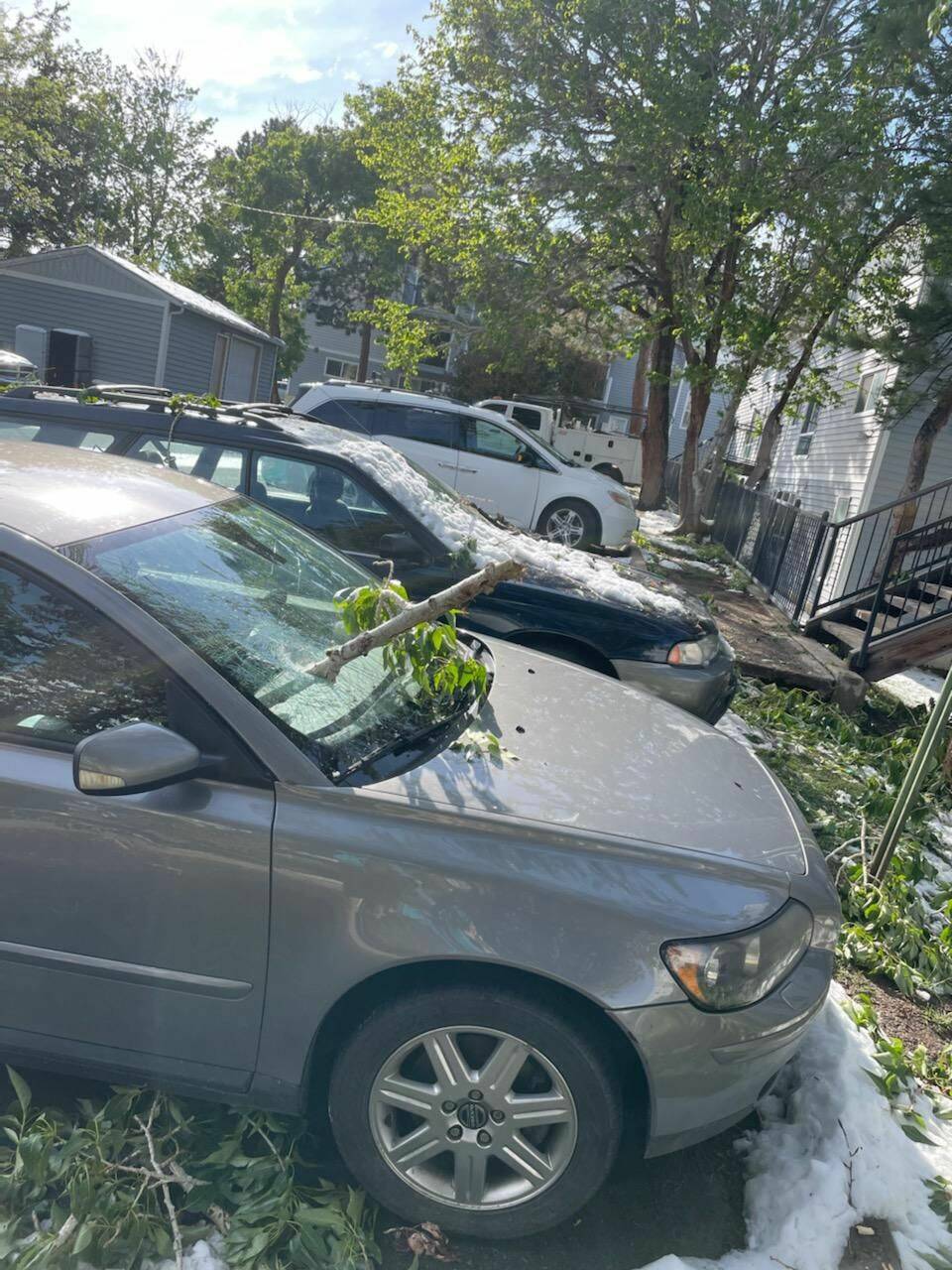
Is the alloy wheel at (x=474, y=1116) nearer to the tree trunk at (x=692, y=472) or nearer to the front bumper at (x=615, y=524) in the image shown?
the front bumper at (x=615, y=524)

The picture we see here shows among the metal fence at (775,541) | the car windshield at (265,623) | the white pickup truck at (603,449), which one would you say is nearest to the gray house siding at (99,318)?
the white pickup truck at (603,449)

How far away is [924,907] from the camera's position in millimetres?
4473

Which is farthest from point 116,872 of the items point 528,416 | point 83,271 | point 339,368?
point 339,368

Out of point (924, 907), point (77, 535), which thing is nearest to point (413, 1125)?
point (77, 535)

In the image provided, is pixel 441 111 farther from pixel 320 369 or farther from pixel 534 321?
pixel 320 369

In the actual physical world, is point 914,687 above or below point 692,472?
below

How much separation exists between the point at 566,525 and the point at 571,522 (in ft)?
0.26

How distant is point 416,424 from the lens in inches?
483

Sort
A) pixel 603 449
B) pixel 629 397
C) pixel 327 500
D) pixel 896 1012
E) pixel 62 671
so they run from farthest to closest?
pixel 629 397 < pixel 603 449 < pixel 327 500 < pixel 896 1012 < pixel 62 671

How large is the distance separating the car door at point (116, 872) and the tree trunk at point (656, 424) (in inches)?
629

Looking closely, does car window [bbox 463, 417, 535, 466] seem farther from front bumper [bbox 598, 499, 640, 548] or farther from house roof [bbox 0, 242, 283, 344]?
house roof [bbox 0, 242, 283, 344]

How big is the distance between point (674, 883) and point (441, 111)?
17.7 metres

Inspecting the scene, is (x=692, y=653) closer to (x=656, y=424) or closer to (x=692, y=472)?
(x=692, y=472)

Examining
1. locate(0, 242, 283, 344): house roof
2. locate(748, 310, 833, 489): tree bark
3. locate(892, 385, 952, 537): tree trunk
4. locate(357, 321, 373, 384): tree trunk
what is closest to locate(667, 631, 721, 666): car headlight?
locate(892, 385, 952, 537): tree trunk
